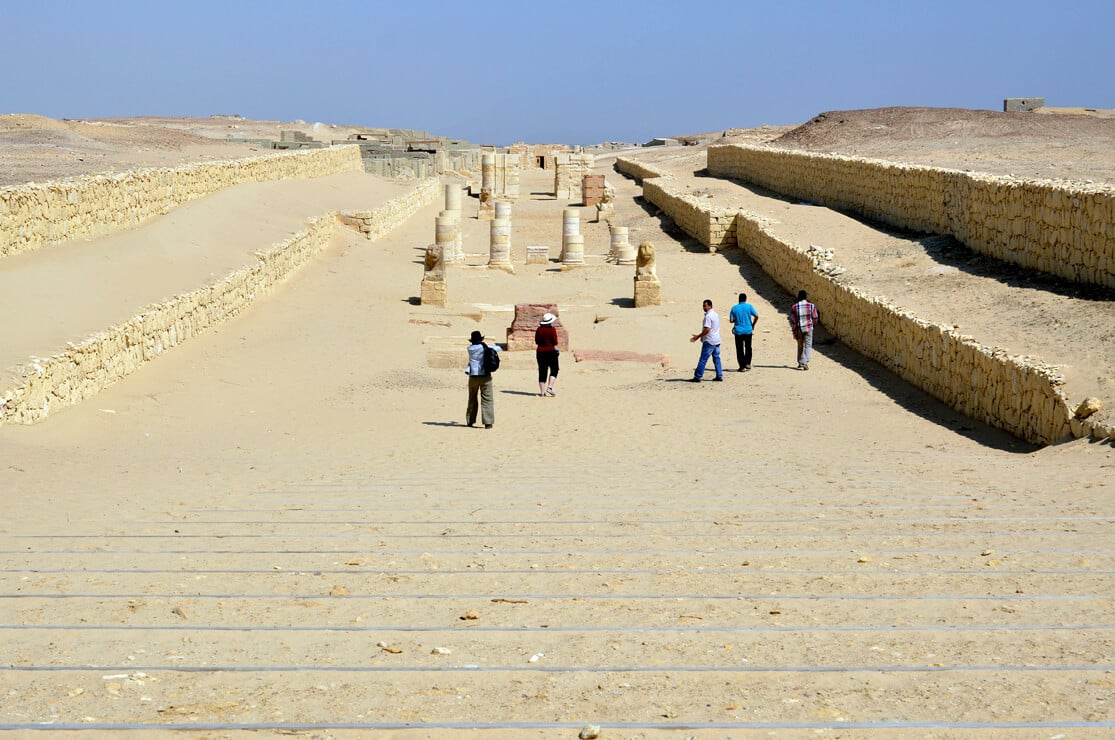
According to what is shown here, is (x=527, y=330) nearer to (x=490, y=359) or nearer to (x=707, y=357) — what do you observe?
(x=707, y=357)

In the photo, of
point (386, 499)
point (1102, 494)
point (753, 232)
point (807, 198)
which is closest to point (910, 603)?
point (1102, 494)

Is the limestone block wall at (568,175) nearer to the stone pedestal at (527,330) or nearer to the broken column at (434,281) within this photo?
the broken column at (434,281)

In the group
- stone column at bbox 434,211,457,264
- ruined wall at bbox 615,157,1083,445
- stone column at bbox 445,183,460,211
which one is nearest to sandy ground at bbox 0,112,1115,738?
ruined wall at bbox 615,157,1083,445

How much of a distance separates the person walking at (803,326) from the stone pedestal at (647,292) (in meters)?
6.23

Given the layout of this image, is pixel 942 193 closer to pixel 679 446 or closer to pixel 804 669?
pixel 679 446

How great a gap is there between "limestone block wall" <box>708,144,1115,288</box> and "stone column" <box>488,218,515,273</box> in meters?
7.67

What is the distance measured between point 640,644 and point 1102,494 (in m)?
3.89

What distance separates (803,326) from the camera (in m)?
15.4

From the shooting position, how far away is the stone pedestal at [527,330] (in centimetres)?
1798

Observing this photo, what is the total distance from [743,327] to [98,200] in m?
10.2

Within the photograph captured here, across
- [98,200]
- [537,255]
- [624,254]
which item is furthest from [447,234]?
[98,200]

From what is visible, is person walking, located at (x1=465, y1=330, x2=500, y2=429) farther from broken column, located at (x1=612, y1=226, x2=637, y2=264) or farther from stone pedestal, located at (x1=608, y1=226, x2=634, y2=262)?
stone pedestal, located at (x1=608, y1=226, x2=634, y2=262)

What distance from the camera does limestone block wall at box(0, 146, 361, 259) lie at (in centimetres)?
1566

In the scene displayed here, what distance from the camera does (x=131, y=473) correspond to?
9.21 metres
